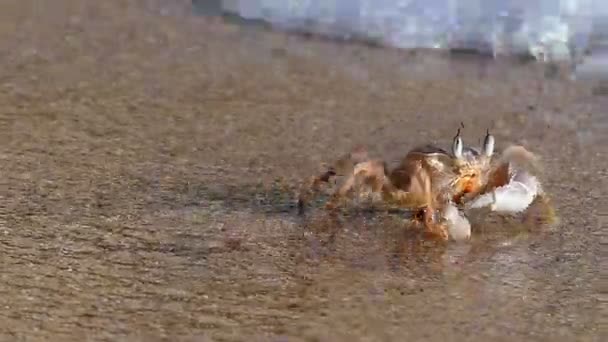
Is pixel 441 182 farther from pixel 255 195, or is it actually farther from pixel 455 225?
pixel 255 195

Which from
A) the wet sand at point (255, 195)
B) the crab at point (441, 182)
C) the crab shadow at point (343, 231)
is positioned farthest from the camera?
the crab at point (441, 182)

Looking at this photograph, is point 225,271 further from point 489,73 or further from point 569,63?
point 569,63

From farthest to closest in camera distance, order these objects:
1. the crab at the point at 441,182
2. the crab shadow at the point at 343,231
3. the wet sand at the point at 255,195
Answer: the crab at the point at 441,182, the crab shadow at the point at 343,231, the wet sand at the point at 255,195

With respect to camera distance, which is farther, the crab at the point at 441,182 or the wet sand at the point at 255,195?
the crab at the point at 441,182

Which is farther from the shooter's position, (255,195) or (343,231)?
(255,195)

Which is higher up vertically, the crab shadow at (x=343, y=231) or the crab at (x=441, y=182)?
the crab at (x=441, y=182)

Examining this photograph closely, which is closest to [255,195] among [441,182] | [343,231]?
[343,231]
